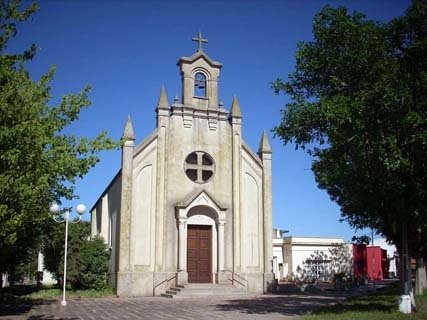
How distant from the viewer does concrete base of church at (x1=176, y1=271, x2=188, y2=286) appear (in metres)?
27.8

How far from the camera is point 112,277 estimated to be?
29047mm

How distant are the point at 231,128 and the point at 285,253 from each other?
25879mm

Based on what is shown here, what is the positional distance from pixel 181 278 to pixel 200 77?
13086 millimetres

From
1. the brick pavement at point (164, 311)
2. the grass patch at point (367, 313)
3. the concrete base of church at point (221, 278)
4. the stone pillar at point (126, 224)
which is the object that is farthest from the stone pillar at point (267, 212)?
the grass patch at point (367, 313)

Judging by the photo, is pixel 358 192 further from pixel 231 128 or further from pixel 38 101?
pixel 231 128

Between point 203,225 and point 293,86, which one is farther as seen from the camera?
point 203,225

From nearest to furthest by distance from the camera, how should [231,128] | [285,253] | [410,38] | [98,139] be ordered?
[98,139], [410,38], [231,128], [285,253]

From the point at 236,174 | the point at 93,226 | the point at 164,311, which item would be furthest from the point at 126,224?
the point at 93,226

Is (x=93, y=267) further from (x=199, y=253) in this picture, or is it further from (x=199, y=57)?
(x=199, y=57)

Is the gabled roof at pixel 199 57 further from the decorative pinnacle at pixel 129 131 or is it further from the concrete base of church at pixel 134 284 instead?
the concrete base of church at pixel 134 284

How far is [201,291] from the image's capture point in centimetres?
2633

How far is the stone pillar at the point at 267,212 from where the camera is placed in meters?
30.4

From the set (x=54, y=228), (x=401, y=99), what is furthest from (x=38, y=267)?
(x=401, y=99)

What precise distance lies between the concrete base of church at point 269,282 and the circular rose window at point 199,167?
706 centimetres
